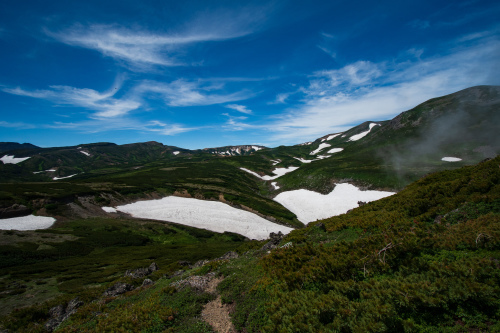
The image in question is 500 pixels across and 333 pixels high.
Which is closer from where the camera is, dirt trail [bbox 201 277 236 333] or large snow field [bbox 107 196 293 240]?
dirt trail [bbox 201 277 236 333]

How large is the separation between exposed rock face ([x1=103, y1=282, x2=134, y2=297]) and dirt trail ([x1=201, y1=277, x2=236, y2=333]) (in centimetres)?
1073

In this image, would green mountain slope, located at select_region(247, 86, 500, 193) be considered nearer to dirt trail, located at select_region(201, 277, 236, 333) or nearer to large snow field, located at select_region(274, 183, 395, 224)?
large snow field, located at select_region(274, 183, 395, 224)

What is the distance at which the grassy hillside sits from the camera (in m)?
6.30

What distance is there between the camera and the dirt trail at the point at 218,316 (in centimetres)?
988

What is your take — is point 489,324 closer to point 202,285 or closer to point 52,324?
point 202,285

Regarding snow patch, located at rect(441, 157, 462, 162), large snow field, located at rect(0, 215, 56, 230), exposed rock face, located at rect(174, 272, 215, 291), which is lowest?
exposed rock face, located at rect(174, 272, 215, 291)

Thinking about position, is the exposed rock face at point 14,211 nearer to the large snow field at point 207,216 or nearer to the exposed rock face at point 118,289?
the large snow field at point 207,216

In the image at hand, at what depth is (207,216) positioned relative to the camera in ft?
200

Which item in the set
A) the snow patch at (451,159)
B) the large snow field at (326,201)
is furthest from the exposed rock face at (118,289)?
the snow patch at (451,159)

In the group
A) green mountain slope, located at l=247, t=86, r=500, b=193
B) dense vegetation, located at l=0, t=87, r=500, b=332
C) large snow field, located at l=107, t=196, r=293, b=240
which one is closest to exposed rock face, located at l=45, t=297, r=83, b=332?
dense vegetation, located at l=0, t=87, r=500, b=332

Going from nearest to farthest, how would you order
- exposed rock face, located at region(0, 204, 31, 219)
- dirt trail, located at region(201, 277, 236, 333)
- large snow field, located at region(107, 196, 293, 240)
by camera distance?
dirt trail, located at region(201, 277, 236, 333) < exposed rock face, located at region(0, 204, 31, 219) < large snow field, located at region(107, 196, 293, 240)

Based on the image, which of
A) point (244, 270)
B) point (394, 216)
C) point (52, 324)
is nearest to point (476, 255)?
point (394, 216)

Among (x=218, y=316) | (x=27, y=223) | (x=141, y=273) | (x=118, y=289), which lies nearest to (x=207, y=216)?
(x=141, y=273)

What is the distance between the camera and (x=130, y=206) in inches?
2457
